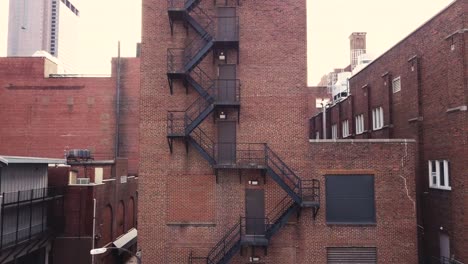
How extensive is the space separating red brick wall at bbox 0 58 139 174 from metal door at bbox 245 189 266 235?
19.0 metres

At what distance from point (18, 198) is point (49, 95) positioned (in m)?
19.3

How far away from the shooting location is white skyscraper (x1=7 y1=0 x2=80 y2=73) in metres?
178

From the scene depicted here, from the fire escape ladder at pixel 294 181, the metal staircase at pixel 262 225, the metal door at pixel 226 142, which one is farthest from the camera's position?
the metal door at pixel 226 142

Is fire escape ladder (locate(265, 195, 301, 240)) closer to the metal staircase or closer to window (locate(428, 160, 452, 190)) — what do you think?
the metal staircase

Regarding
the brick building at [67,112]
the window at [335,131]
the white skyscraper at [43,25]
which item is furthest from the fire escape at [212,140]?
the white skyscraper at [43,25]

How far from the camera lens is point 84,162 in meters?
28.0

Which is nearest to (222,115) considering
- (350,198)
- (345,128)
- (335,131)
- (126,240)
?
(350,198)

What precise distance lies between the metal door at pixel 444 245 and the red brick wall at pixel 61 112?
1017 inches

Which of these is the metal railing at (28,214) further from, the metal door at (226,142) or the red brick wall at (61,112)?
the red brick wall at (61,112)

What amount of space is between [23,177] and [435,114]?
23.1 m

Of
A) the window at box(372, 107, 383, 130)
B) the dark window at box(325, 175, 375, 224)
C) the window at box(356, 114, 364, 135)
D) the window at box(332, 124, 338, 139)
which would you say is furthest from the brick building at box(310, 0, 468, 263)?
the window at box(332, 124, 338, 139)

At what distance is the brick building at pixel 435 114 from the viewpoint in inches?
755

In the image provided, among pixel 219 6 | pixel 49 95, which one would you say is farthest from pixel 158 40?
pixel 49 95

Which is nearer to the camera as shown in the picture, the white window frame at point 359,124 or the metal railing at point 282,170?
the metal railing at point 282,170
